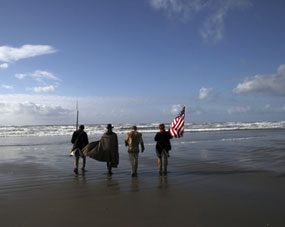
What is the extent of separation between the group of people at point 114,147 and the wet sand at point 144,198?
0.47 meters

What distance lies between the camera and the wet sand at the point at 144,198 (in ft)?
16.0

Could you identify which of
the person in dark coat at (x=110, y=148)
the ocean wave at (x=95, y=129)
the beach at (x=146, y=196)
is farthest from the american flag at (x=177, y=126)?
the ocean wave at (x=95, y=129)

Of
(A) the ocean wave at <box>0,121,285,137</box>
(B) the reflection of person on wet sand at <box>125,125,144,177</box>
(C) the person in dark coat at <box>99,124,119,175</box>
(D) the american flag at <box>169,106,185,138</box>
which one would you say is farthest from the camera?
(A) the ocean wave at <box>0,121,285,137</box>

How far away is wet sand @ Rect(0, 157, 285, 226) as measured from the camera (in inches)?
192

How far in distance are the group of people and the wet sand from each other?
47cm

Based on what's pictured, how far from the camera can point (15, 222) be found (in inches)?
190

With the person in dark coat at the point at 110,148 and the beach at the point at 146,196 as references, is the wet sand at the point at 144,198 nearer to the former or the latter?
the beach at the point at 146,196

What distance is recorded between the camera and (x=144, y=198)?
20.4ft

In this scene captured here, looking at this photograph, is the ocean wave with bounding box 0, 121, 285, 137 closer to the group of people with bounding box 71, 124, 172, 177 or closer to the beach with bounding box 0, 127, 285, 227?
the group of people with bounding box 71, 124, 172, 177

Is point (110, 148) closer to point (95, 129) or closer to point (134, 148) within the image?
point (134, 148)

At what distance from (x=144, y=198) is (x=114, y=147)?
3547 mm

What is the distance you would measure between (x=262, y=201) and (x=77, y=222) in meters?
4.00

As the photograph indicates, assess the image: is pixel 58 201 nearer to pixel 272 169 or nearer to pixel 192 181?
pixel 192 181

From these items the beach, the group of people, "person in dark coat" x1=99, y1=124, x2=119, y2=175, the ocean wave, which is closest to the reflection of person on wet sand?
the group of people
